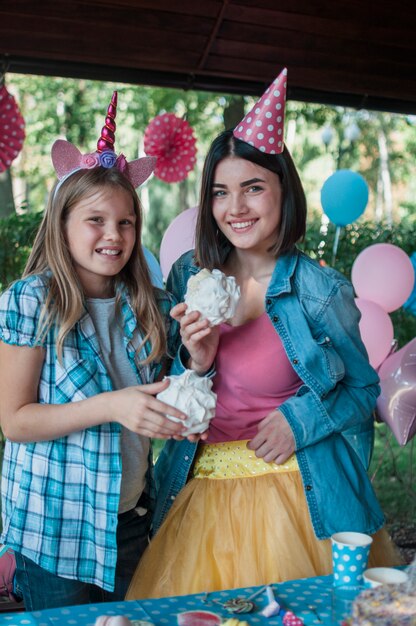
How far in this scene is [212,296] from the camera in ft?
6.18

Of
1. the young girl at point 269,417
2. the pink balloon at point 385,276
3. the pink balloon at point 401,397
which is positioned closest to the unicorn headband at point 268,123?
the young girl at point 269,417

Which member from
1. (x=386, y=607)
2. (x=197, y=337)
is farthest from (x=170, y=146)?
(x=386, y=607)

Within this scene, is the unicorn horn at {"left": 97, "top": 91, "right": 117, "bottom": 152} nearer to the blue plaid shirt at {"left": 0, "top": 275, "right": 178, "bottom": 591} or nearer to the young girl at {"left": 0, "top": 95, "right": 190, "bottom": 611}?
the young girl at {"left": 0, "top": 95, "right": 190, "bottom": 611}

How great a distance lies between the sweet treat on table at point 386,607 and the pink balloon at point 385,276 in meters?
2.83

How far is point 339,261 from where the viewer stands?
6.15 meters

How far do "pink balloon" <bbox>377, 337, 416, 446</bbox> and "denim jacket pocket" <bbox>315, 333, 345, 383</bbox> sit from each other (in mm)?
1575

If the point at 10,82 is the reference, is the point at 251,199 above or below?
below

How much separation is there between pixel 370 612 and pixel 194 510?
92 centimetres

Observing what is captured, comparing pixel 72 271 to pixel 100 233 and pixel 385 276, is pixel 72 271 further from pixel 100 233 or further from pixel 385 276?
pixel 385 276

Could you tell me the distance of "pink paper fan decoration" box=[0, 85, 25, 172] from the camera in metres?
3.71

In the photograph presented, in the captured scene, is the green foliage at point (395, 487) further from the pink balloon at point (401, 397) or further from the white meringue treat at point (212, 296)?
the white meringue treat at point (212, 296)

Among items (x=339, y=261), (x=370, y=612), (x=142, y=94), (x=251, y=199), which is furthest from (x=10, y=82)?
(x=370, y=612)

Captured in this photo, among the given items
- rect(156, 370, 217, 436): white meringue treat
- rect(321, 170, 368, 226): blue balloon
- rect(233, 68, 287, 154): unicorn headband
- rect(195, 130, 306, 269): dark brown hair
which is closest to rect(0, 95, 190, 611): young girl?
rect(156, 370, 217, 436): white meringue treat

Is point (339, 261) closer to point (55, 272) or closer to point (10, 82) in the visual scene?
point (55, 272)
